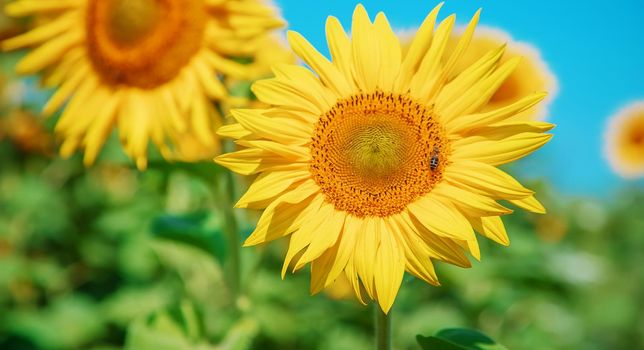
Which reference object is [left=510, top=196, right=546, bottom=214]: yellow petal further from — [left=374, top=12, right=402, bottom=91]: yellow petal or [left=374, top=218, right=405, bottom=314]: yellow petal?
[left=374, top=12, right=402, bottom=91]: yellow petal

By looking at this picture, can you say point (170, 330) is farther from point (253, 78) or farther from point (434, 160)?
point (434, 160)

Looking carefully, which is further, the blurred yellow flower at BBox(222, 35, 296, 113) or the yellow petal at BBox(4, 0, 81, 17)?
the yellow petal at BBox(4, 0, 81, 17)

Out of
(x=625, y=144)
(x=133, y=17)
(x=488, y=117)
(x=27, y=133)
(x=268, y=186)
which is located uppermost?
(x=625, y=144)

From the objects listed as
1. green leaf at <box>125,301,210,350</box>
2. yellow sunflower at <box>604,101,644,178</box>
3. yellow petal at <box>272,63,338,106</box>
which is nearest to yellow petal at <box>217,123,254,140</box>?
yellow petal at <box>272,63,338,106</box>

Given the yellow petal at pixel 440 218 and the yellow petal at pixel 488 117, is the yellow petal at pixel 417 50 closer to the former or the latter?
the yellow petal at pixel 488 117

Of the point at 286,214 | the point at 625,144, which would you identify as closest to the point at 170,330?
the point at 286,214

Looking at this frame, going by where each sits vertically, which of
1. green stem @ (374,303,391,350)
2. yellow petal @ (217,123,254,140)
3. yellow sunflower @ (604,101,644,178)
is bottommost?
green stem @ (374,303,391,350)

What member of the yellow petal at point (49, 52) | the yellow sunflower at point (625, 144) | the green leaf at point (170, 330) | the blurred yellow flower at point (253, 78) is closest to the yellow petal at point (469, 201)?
the blurred yellow flower at point (253, 78)

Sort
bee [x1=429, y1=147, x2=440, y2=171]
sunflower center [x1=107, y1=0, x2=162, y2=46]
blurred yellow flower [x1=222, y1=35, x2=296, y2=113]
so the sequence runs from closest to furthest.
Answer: bee [x1=429, y1=147, x2=440, y2=171] → blurred yellow flower [x1=222, y1=35, x2=296, y2=113] → sunflower center [x1=107, y1=0, x2=162, y2=46]
